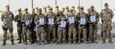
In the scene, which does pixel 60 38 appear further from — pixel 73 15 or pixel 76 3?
pixel 76 3

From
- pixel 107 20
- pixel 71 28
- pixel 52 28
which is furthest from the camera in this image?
pixel 52 28

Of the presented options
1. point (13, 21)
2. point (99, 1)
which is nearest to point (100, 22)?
point (99, 1)

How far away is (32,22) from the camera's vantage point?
18938mm

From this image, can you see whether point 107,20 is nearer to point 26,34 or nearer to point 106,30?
point 106,30

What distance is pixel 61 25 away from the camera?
734 inches

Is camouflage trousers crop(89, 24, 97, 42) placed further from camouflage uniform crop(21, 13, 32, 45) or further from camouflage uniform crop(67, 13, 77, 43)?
camouflage uniform crop(21, 13, 32, 45)

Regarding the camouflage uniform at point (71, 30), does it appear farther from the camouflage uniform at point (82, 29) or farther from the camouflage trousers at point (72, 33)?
the camouflage uniform at point (82, 29)

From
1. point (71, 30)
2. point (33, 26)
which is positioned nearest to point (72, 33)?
point (71, 30)

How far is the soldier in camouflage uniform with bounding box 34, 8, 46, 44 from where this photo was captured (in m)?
18.7

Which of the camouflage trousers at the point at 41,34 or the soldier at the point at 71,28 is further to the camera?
the camouflage trousers at the point at 41,34

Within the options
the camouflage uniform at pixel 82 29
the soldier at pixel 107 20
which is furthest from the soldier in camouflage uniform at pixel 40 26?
the soldier at pixel 107 20

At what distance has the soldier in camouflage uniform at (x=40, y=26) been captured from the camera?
61.3 ft

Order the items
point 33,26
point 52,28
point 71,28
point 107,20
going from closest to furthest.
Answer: point 107,20 → point 71,28 → point 52,28 → point 33,26

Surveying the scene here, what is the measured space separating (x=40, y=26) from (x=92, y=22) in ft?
7.27
